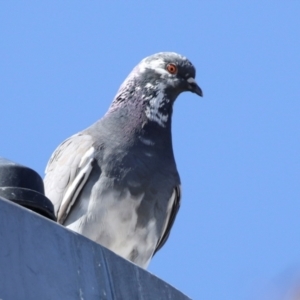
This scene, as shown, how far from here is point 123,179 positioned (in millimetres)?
9070

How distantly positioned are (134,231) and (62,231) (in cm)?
546

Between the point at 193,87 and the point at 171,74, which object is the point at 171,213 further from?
the point at 171,74

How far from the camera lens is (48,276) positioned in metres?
3.55

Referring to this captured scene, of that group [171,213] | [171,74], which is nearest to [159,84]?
[171,74]

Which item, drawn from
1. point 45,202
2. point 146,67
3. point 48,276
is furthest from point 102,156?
point 48,276

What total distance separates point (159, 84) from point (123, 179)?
1600 millimetres

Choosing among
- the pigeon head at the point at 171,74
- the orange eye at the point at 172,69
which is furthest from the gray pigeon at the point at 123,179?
the orange eye at the point at 172,69

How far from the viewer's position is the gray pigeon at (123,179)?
905 cm

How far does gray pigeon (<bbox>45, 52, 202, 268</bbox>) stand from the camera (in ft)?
29.7

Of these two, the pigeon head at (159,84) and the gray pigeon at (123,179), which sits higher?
the pigeon head at (159,84)

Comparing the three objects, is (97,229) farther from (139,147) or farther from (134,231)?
(139,147)

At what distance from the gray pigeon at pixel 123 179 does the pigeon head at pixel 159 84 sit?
15 mm

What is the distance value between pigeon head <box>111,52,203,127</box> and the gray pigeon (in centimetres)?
1

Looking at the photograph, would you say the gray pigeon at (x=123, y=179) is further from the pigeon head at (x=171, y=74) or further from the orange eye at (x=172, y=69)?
the orange eye at (x=172, y=69)
